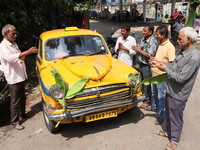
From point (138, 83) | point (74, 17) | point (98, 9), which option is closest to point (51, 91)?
point (138, 83)

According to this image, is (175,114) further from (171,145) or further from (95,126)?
(95,126)

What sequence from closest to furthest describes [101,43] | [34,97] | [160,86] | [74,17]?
1. [160,86]
2. [101,43]
3. [34,97]
4. [74,17]

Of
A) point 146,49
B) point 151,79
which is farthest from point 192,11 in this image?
point 151,79

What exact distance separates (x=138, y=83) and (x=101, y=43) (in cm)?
162

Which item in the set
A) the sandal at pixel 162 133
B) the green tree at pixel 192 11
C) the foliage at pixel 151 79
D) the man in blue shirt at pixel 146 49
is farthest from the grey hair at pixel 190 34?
the green tree at pixel 192 11

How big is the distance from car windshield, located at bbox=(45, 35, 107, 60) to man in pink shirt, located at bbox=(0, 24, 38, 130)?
1.83 ft

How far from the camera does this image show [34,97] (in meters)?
5.41

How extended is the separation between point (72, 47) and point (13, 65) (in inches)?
52.0

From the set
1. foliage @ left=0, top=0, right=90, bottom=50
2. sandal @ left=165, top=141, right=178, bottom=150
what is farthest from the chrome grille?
foliage @ left=0, top=0, right=90, bottom=50

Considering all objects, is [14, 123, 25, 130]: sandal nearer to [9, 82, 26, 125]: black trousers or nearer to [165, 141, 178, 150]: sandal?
[9, 82, 26, 125]: black trousers

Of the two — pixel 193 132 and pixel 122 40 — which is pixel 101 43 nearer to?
pixel 122 40

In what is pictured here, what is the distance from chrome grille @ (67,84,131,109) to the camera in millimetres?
3072

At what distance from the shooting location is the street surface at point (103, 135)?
3.27 meters

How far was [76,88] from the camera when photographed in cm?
300
